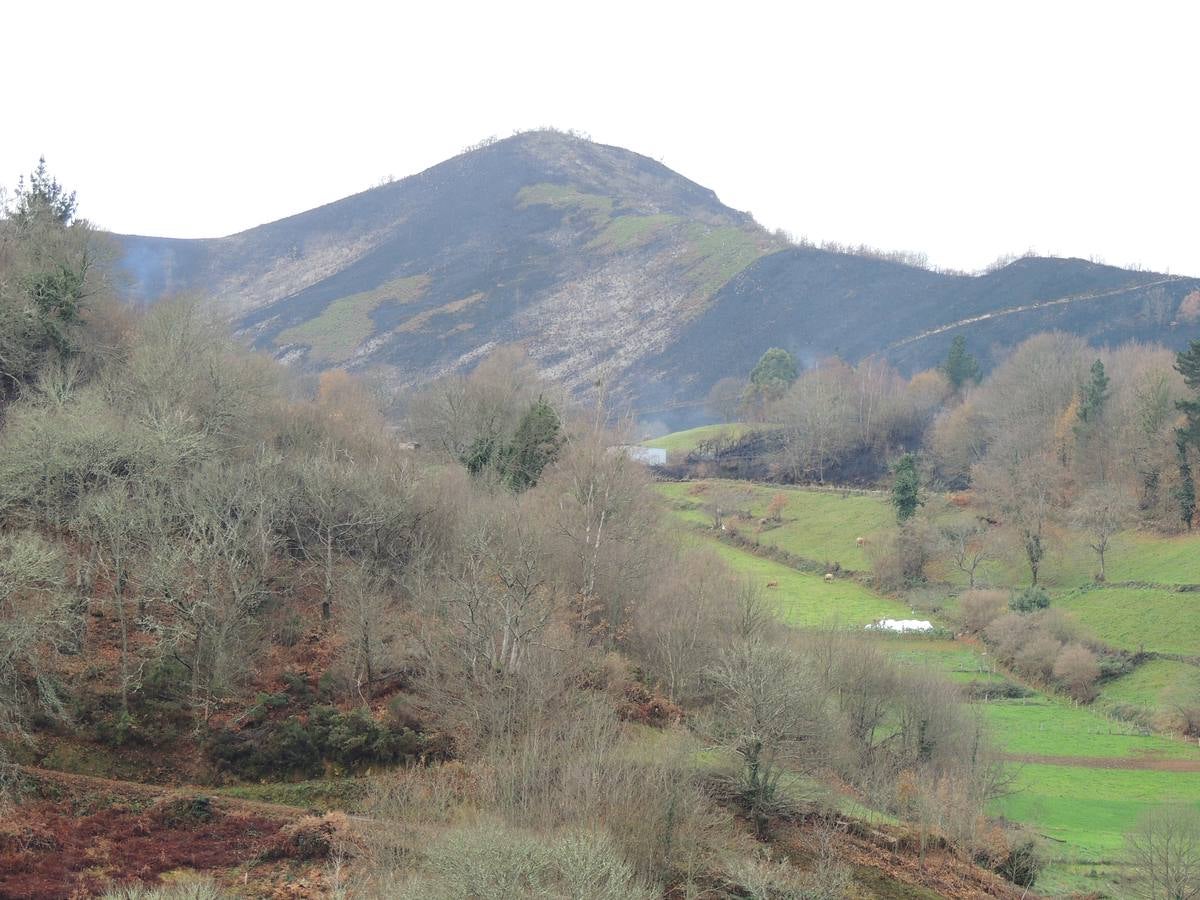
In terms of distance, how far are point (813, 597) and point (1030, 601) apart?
34.2ft

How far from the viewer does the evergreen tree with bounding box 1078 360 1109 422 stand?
217ft

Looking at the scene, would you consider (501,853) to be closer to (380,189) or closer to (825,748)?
(825,748)

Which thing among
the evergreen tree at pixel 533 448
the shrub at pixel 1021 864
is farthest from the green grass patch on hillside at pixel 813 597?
the shrub at pixel 1021 864

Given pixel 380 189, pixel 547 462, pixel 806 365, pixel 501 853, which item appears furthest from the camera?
pixel 380 189

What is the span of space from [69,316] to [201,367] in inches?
195

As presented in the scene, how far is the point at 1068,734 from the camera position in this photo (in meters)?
37.7

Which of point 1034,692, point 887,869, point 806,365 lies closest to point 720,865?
point 887,869

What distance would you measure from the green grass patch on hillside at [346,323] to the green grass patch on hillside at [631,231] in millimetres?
29184

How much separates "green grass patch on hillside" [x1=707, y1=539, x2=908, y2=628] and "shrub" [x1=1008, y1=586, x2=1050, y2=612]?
5.11 meters

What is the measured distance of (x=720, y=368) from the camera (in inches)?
5246

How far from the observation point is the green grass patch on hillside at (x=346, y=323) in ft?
461

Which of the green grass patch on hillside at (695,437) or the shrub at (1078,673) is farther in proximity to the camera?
the green grass patch on hillside at (695,437)

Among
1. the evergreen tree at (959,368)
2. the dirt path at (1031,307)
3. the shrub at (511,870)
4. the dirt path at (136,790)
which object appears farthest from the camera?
the dirt path at (1031,307)

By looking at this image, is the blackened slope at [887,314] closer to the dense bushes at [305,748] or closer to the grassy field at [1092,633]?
the grassy field at [1092,633]
